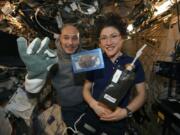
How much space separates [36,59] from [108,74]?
0.40 m

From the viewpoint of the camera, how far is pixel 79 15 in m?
2.16

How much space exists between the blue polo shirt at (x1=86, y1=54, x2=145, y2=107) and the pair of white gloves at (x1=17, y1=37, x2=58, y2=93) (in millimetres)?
278

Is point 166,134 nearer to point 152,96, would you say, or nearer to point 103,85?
point 152,96

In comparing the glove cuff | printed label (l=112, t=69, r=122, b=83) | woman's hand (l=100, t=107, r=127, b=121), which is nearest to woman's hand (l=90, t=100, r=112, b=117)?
woman's hand (l=100, t=107, r=127, b=121)

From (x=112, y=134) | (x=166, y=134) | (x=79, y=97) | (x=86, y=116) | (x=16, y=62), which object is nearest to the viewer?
(x=112, y=134)

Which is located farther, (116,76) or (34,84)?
(34,84)

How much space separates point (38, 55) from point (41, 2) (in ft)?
2.43

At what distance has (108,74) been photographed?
5.27ft

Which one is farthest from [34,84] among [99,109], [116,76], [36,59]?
[116,76]

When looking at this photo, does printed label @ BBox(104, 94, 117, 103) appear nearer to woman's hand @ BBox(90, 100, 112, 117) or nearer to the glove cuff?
woman's hand @ BBox(90, 100, 112, 117)

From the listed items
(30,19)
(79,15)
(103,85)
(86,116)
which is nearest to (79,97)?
(86,116)

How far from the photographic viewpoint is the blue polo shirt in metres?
1.59

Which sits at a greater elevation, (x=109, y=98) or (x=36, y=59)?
(x=36, y=59)

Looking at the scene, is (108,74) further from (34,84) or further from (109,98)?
(34,84)
